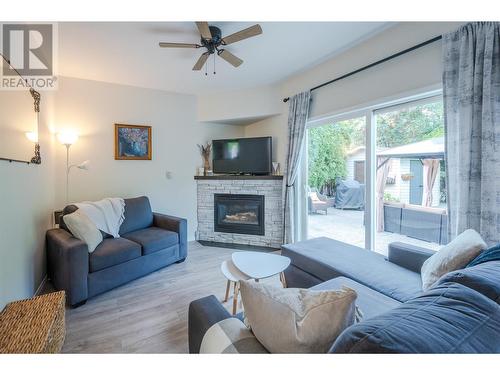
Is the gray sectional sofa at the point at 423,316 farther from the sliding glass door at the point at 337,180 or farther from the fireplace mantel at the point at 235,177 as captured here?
the fireplace mantel at the point at 235,177

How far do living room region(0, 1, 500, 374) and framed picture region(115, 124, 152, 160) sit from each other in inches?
1.1

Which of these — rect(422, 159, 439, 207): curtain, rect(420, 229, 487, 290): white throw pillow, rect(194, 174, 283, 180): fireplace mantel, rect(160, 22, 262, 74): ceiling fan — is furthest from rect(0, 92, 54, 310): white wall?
rect(422, 159, 439, 207): curtain

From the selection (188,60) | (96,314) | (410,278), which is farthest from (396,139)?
(96,314)

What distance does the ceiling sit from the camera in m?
2.23

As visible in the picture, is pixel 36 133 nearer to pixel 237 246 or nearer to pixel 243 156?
pixel 243 156

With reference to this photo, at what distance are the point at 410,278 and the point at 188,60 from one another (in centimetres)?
318

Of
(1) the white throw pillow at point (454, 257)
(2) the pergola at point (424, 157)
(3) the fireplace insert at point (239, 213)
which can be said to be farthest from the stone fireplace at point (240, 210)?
(1) the white throw pillow at point (454, 257)

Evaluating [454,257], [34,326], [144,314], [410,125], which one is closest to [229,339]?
[34,326]

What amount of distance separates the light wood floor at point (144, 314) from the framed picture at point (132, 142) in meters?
1.85

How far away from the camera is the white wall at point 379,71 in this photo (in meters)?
2.03

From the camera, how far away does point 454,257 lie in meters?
1.38

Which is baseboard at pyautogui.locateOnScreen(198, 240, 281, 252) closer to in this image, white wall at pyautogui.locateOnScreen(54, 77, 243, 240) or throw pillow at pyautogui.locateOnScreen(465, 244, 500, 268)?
white wall at pyautogui.locateOnScreen(54, 77, 243, 240)

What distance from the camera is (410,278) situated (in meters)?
1.74
